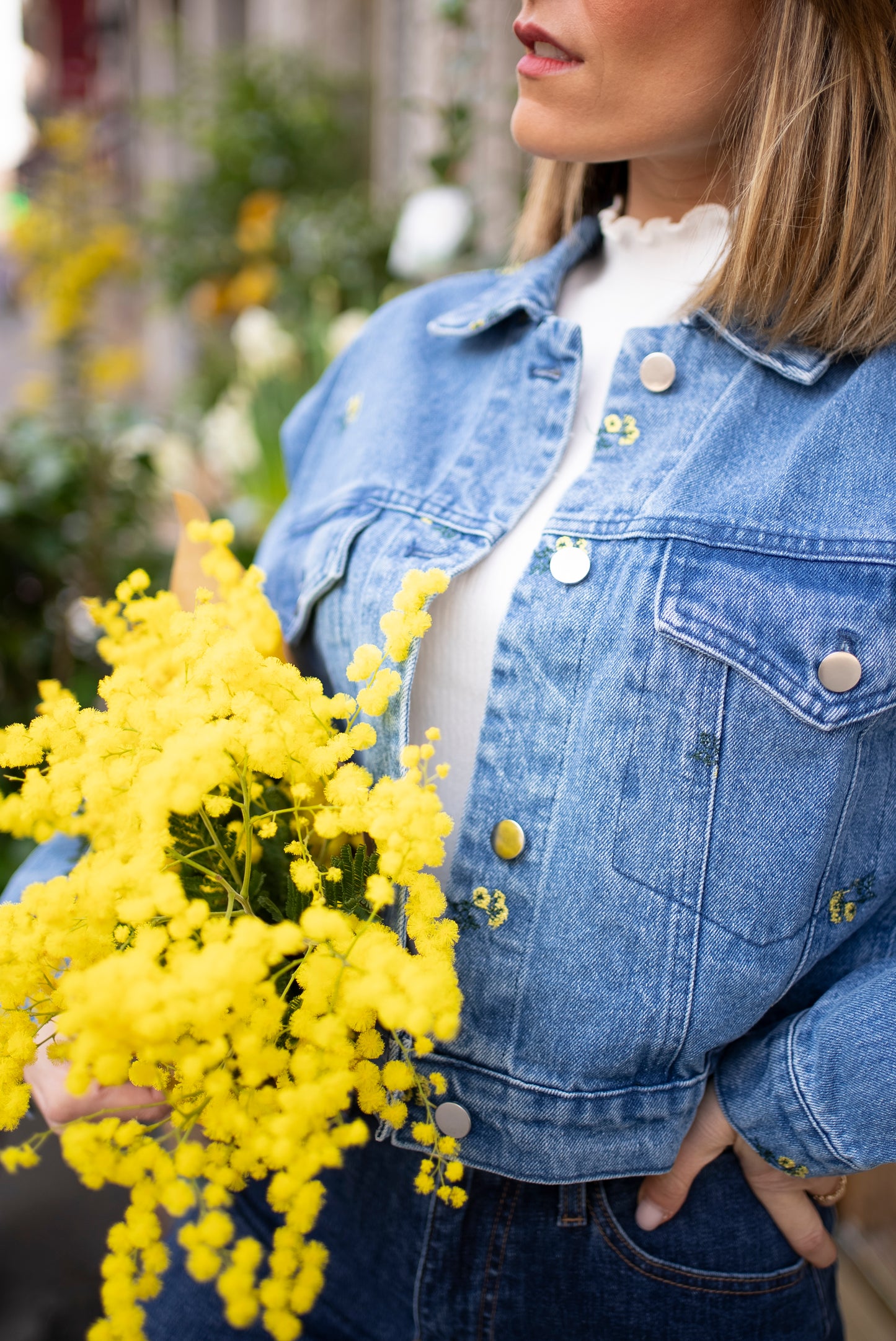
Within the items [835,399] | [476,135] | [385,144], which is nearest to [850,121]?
[835,399]

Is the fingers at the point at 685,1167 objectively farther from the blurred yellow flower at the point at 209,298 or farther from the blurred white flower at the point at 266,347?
the blurred yellow flower at the point at 209,298

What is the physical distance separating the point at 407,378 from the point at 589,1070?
0.63 meters

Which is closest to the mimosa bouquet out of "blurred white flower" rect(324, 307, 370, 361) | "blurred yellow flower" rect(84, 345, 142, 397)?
"blurred white flower" rect(324, 307, 370, 361)

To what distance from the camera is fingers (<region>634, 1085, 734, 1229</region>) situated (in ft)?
2.41

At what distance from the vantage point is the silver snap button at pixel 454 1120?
2.39ft

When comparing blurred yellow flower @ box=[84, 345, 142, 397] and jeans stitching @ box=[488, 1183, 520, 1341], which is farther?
blurred yellow flower @ box=[84, 345, 142, 397]

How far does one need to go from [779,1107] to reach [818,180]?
70 cm

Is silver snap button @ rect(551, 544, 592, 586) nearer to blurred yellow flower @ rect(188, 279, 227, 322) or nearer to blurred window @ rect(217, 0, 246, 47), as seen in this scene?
blurred yellow flower @ rect(188, 279, 227, 322)

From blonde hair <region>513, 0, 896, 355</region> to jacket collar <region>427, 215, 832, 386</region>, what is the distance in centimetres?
1

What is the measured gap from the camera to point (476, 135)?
3.33 meters

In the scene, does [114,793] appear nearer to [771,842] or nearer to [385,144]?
[771,842]

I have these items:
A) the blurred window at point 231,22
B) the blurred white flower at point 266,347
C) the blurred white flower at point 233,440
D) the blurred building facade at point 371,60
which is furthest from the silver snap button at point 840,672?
the blurred window at point 231,22

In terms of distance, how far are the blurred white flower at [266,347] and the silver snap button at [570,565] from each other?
2.06m

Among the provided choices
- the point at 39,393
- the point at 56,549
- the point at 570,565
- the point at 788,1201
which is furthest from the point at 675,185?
the point at 39,393
